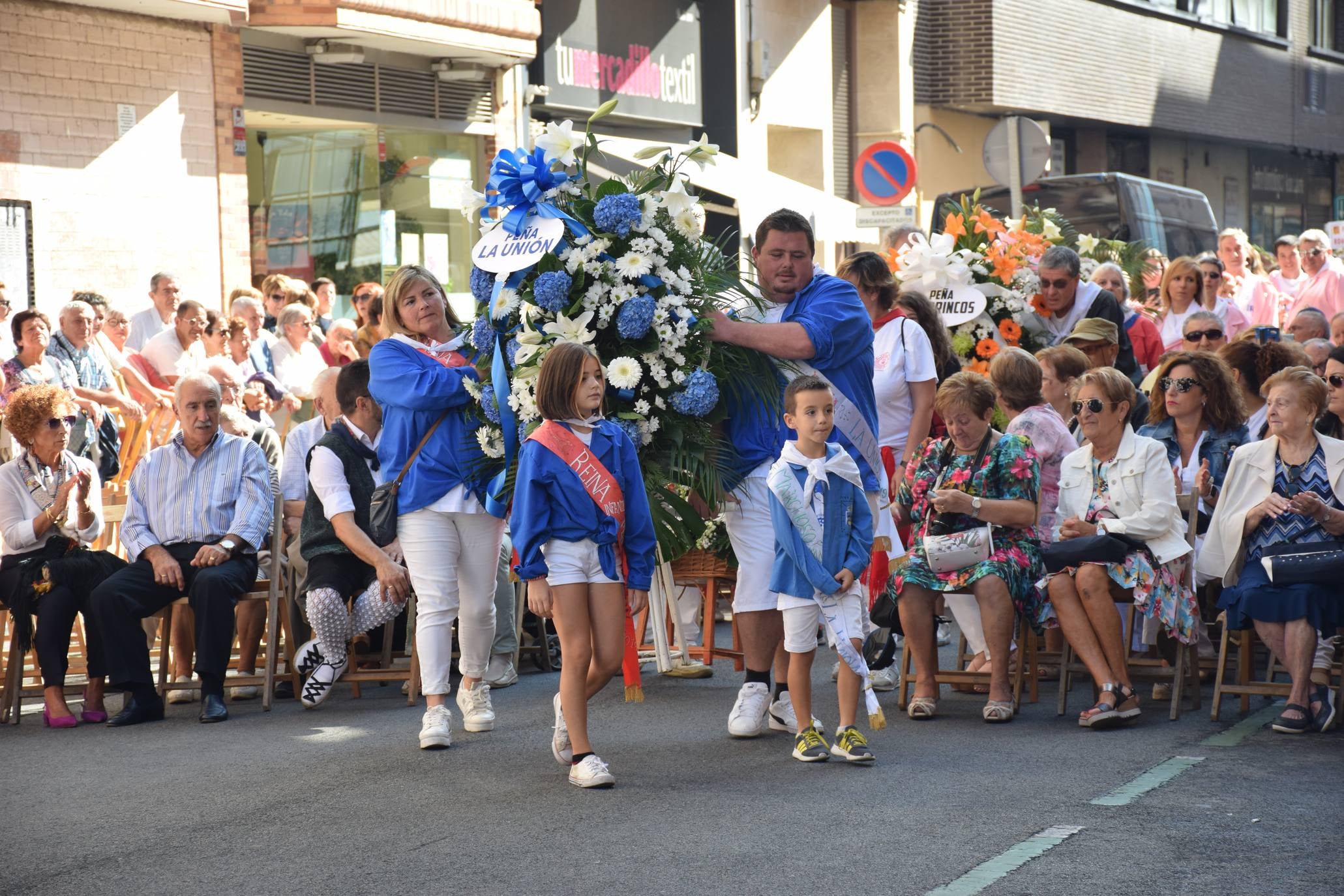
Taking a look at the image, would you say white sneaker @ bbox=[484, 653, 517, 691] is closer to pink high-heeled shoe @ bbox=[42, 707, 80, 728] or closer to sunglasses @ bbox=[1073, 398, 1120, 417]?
pink high-heeled shoe @ bbox=[42, 707, 80, 728]

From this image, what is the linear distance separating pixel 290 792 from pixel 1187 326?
6771mm

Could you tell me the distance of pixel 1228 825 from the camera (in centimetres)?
605

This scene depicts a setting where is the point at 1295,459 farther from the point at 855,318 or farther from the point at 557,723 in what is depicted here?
the point at 557,723

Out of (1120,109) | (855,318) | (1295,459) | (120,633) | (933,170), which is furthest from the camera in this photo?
(1120,109)

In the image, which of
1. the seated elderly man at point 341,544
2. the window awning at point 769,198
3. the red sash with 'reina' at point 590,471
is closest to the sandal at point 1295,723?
the red sash with 'reina' at point 590,471

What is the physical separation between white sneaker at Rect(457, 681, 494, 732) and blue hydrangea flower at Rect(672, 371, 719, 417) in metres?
1.78

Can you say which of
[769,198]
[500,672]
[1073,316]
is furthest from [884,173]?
[500,672]

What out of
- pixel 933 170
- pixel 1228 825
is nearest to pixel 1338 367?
pixel 1228 825

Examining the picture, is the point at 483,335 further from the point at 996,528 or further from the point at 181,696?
the point at 181,696

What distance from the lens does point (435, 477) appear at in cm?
771

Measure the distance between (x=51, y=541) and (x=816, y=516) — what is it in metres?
4.13

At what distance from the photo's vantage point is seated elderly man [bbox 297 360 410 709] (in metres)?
8.94

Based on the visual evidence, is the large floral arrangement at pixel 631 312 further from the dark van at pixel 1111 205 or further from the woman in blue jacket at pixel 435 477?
the dark van at pixel 1111 205

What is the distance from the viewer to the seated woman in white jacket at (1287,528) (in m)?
7.83
